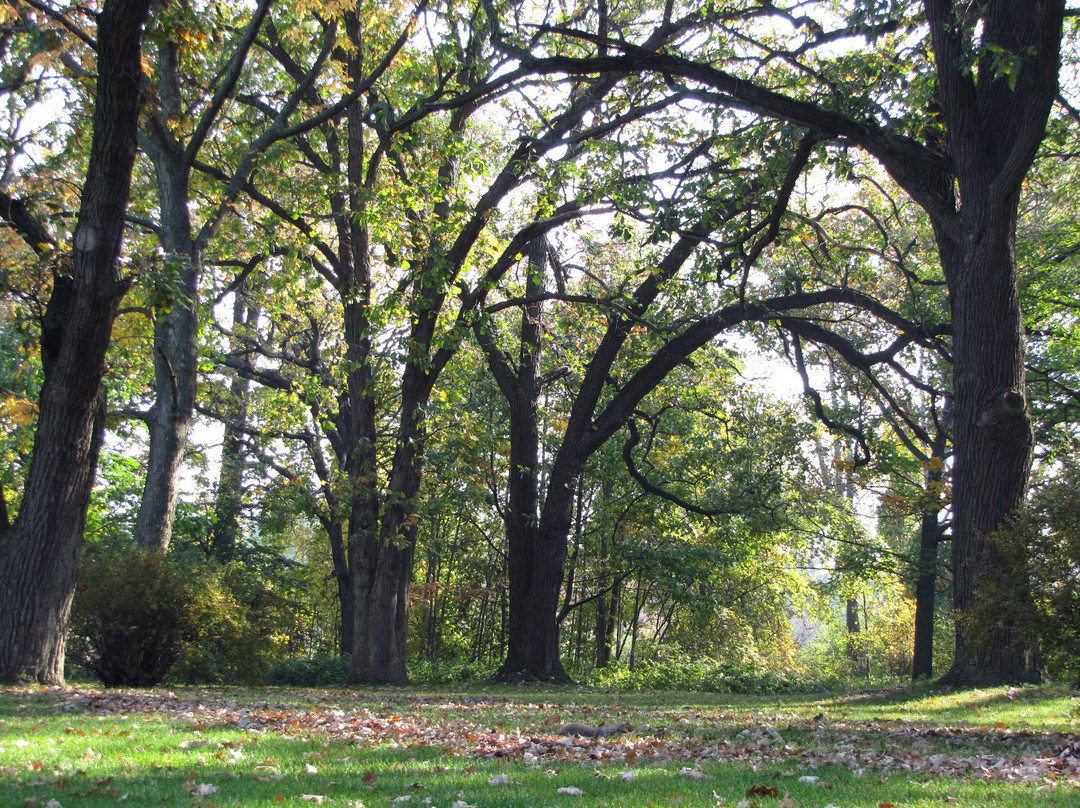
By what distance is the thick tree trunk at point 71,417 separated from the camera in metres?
8.66

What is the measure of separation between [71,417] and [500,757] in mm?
6777

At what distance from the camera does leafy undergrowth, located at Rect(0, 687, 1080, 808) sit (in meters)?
4.00

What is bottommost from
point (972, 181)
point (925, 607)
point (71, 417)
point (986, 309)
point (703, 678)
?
point (703, 678)

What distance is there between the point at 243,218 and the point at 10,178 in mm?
3946

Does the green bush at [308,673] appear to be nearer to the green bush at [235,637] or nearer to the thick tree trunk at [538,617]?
the green bush at [235,637]

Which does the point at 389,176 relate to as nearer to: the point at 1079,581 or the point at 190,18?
the point at 190,18

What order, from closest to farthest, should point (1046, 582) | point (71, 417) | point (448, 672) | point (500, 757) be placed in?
point (500, 757) < point (1046, 582) < point (71, 417) < point (448, 672)

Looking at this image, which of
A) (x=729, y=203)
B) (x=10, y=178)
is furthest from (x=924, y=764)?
(x=10, y=178)

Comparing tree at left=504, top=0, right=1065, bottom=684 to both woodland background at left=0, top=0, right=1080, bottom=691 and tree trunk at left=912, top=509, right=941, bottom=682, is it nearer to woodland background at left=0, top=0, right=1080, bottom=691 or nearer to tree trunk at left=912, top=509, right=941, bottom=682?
woodland background at left=0, top=0, right=1080, bottom=691

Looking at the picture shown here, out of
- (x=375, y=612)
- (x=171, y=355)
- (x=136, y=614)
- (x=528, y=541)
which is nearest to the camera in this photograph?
(x=136, y=614)

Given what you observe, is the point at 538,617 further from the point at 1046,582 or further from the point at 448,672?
the point at 1046,582

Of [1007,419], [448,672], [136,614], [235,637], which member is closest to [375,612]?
[235,637]

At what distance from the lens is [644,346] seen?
16266 millimetres

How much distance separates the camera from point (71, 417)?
30.4 feet
